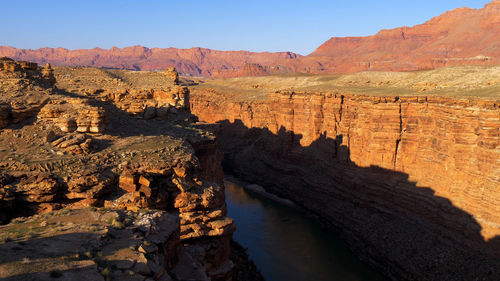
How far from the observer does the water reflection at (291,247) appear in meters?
26.9

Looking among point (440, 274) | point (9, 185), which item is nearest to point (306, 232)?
point (440, 274)

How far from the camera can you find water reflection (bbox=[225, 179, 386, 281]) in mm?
26875

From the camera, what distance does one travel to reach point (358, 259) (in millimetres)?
28953

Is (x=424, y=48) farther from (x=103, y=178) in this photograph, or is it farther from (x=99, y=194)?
(x=99, y=194)

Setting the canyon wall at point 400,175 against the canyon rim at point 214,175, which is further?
the canyon wall at point 400,175

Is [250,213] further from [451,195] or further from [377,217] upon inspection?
[451,195]

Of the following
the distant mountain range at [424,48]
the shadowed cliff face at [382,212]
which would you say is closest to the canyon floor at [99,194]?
the shadowed cliff face at [382,212]

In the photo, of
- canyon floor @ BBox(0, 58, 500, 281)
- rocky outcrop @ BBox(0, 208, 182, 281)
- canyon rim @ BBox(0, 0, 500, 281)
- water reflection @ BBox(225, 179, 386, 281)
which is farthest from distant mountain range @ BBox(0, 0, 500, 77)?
rocky outcrop @ BBox(0, 208, 182, 281)

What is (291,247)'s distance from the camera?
31.2 meters

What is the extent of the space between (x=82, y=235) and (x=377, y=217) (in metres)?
26.8

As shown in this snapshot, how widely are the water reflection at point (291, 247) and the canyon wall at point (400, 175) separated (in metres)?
1.49

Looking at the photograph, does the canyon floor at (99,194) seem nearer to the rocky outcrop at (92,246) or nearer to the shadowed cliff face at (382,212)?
the rocky outcrop at (92,246)

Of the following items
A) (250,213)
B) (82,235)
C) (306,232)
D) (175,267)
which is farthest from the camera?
(250,213)

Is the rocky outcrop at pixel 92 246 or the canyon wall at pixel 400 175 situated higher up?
the rocky outcrop at pixel 92 246
